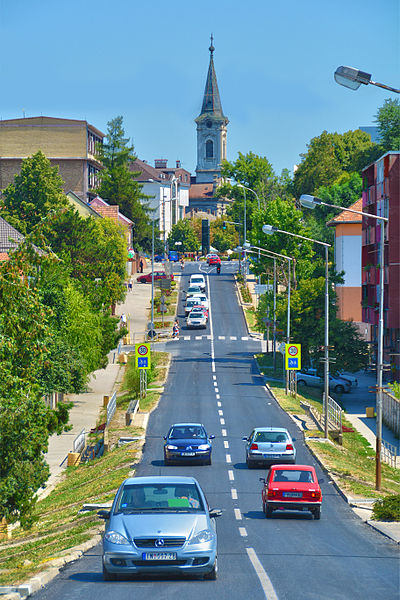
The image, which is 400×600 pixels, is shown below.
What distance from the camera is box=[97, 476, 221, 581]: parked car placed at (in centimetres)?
1385

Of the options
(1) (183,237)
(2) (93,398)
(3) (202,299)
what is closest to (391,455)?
(2) (93,398)

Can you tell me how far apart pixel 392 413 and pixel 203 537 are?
43469mm

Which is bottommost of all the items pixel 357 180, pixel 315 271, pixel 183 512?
pixel 183 512

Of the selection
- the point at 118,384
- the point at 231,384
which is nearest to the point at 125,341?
the point at 118,384

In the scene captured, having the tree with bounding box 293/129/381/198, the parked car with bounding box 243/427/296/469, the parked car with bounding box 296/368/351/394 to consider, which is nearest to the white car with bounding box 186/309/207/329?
the parked car with bounding box 296/368/351/394

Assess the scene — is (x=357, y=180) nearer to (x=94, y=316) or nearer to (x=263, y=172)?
(x=263, y=172)

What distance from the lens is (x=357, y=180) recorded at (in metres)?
115

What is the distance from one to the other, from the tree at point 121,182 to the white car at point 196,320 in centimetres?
5038

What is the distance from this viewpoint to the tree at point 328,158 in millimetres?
135250

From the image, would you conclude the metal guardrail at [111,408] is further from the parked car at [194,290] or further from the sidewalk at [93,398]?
the parked car at [194,290]

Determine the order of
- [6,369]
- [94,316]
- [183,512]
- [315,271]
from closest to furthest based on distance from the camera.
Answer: [183,512], [6,369], [94,316], [315,271]

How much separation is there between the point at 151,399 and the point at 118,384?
11369 mm

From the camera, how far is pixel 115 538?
14.1 metres

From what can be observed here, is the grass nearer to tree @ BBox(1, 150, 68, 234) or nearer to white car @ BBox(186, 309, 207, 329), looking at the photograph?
white car @ BBox(186, 309, 207, 329)
